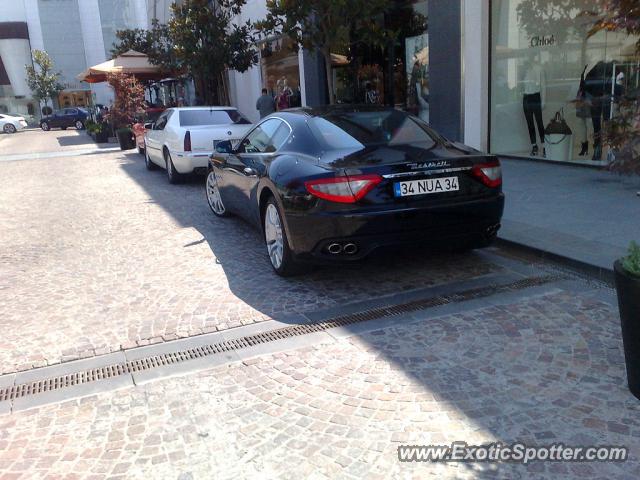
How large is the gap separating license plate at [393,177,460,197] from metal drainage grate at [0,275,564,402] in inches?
32.8

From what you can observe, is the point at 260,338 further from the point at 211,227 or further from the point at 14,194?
the point at 14,194

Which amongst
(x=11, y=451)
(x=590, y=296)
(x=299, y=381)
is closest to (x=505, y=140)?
(x=590, y=296)

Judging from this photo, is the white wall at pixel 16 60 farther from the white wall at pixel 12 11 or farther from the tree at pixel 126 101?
the tree at pixel 126 101

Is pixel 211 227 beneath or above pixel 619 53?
beneath

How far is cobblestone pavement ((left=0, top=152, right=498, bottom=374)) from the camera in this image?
4379 mm

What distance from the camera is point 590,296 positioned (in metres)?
4.48

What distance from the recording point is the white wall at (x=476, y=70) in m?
10.9

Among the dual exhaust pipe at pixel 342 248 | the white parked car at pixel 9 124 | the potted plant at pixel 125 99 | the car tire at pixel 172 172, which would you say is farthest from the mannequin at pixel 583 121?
the white parked car at pixel 9 124

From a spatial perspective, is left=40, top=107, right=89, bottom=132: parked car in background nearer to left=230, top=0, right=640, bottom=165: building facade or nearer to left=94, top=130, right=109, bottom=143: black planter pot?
left=94, top=130, right=109, bottom=143: black planter pot

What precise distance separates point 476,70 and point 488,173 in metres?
6.80

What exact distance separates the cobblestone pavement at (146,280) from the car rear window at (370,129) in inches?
40.4

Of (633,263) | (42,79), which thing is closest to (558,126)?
(633,263)

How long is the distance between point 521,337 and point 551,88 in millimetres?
7753

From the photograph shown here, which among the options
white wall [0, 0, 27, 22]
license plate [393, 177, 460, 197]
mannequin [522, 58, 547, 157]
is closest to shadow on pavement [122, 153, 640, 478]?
license plate [393, 177, 460, 197]
